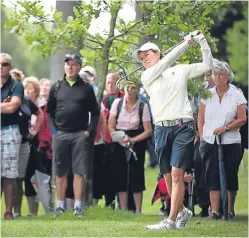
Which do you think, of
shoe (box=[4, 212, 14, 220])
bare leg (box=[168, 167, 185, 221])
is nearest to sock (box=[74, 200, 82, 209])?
shoe (box=[4, 212, 14, 220])

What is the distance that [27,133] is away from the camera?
52.5 ft

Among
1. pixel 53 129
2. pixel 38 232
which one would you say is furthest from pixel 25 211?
pixel 38 232

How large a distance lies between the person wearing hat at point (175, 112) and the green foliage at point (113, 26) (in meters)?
2.07

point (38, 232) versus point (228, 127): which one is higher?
point (228, 127)

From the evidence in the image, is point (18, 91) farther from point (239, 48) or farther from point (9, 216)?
point (239, 48)

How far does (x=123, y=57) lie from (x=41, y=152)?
2.55 metres

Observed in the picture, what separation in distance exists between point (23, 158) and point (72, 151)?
Result: 1081mm

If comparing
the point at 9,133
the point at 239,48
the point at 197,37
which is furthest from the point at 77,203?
the point at 239,48

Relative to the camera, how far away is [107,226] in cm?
1289

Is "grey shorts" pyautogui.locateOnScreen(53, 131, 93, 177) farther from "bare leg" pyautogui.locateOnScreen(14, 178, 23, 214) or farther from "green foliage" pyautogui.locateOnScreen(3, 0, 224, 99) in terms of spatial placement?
"green foliage" pyautogui.locateOnScreen(3, 0, 224, 99)

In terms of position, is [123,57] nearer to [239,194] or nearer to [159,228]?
[159,228]

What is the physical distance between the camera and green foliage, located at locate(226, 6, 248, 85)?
3284 cm

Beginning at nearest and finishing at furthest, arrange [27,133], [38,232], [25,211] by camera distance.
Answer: [38,232], [27,133], [25,211]

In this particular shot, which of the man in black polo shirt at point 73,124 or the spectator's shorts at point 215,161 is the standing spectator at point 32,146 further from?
the spectator's shorts at point 215,161
